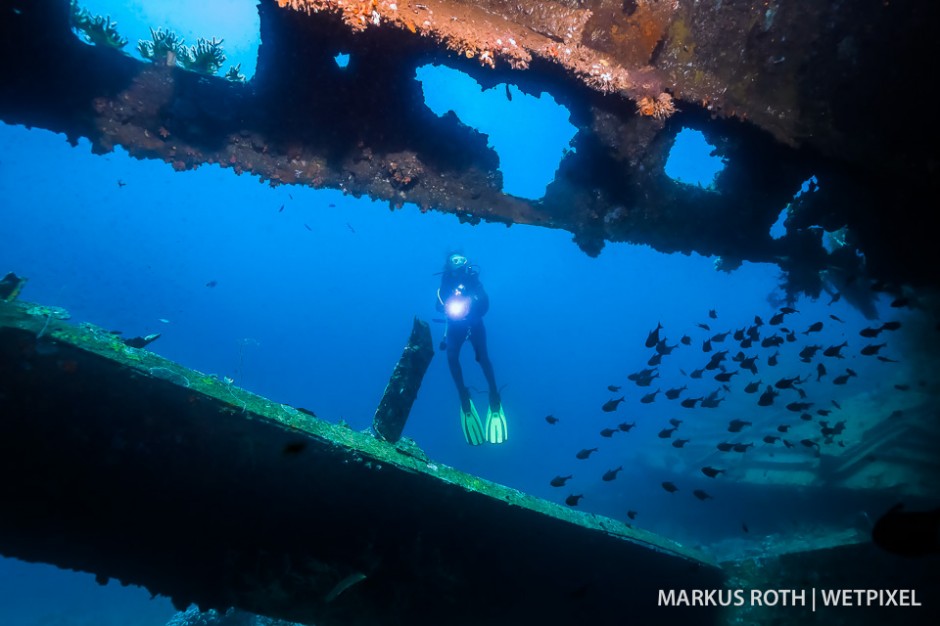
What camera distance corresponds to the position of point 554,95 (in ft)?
13.3

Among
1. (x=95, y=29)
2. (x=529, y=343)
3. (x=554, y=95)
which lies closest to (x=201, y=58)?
(x=95, y=29)

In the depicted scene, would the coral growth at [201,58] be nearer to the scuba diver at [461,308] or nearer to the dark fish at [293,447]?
the dark fish at [293,447]

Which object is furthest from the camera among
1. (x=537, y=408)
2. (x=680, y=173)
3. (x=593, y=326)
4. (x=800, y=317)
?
(x=593, y=326)

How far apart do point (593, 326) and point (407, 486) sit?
174067mm

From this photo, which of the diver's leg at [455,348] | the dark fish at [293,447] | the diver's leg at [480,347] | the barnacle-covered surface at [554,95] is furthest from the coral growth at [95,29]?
the diver's leg at [480,347]

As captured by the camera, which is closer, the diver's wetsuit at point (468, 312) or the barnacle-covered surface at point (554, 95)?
the barnacle-covered surface at point (554, 95)

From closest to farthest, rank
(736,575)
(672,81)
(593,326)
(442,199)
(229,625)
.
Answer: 1. (672,81)
2. (442,199)
3. (736,575)
4. (229,625)
5. (593,326)

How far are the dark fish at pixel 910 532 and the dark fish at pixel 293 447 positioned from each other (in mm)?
3934

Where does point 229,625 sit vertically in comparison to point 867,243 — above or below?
below

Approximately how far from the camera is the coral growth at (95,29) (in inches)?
166

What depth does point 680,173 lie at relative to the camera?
5747cm

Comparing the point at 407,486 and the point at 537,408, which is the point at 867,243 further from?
the point at 537,408

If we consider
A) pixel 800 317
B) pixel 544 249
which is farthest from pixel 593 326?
pixel 800 317

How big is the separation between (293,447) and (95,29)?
15.1ft
